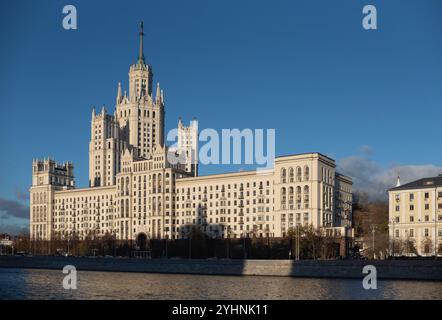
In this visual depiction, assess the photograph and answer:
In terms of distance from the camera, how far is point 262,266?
93.1m

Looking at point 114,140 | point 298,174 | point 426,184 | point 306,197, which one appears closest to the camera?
point 426,184

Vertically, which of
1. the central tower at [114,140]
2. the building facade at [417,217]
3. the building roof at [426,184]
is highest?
the central tower at [114,140]

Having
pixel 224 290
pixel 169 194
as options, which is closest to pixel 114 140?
pixel 169 194

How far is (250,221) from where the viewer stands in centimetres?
14200

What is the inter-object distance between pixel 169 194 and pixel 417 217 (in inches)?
2449

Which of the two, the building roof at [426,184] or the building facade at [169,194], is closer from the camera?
the building roof at [426,184]

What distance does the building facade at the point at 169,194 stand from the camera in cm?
13175

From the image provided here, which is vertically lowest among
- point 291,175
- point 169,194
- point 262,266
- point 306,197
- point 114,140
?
point 262,266

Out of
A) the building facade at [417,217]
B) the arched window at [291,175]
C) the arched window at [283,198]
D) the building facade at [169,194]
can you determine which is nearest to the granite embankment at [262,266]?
the building facade at [417,217]

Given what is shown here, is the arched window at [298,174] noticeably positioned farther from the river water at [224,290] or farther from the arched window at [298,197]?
the river water at [224,290]

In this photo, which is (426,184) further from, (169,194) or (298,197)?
(169,194)

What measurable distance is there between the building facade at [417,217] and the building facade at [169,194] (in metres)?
11.3

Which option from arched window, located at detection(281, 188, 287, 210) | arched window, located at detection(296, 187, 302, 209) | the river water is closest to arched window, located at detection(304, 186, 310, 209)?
arched window, located at detection(296, 187, 302, 209)
